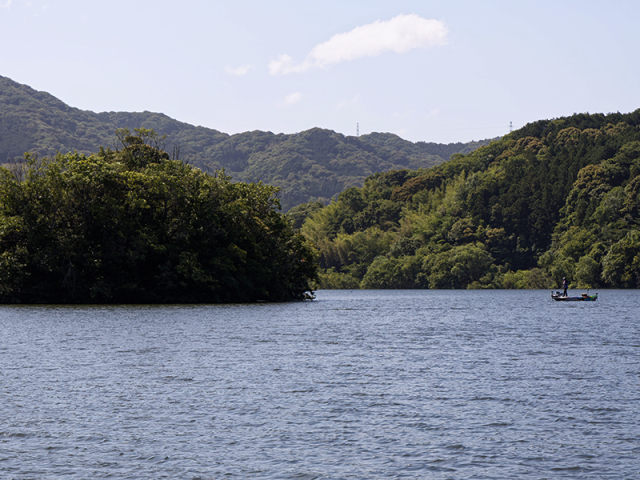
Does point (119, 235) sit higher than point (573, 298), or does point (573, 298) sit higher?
point (119, 235)

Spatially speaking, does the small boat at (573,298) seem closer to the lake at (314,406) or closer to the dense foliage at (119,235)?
the dense foliage at (119,235)

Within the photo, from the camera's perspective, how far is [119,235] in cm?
9094

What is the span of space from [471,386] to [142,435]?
1493 cm

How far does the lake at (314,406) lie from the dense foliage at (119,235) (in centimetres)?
3493

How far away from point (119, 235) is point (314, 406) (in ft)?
226

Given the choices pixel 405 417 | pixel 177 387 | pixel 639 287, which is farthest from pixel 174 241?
pixel 639 287

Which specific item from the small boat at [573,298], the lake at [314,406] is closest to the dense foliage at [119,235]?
the lake at [314,406]

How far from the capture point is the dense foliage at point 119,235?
88.1 m

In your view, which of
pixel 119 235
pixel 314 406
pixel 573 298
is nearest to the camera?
pixel 314 406

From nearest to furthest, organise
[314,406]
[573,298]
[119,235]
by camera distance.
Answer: [314,406]
[119,235]
[573,298]

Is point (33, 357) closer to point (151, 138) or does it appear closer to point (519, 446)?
point (519, 446)

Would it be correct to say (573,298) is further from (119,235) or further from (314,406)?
(314,406)

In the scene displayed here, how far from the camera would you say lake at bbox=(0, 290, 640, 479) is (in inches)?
756

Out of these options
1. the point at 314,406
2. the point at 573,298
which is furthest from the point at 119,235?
the point at 314,406
